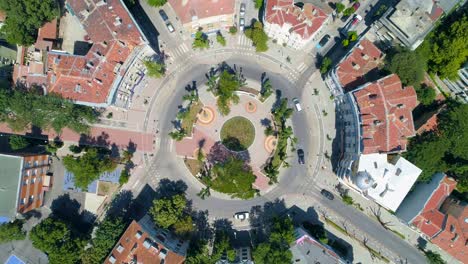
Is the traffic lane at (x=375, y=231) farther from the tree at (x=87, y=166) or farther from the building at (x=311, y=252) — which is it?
the tree at (x=87, y=166)

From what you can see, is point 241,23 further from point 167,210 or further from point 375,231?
point 375,231

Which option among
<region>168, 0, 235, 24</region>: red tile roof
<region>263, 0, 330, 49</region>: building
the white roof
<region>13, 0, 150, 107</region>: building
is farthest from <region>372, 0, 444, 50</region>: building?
<region>13, 0, 150, 107</region>: building

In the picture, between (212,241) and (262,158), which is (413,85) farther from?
(212,241)

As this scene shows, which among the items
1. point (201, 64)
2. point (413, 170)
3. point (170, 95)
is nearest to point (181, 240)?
point (170, 95)

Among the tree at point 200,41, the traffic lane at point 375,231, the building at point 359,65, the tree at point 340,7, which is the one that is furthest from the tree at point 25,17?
the traffic lane at point 375,231

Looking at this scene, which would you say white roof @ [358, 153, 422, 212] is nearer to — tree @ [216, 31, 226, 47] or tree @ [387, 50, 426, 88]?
tree @ [387, 50, 426, 88]

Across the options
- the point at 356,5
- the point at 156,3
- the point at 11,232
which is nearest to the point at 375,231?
the point at 356,5
